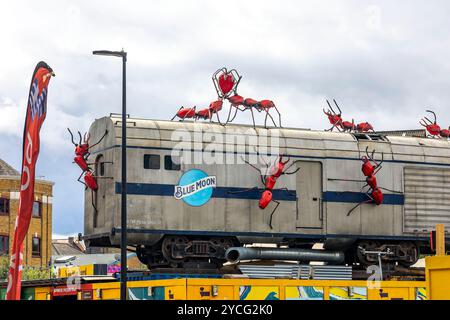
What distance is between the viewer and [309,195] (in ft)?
92.1

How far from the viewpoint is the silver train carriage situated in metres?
26.3

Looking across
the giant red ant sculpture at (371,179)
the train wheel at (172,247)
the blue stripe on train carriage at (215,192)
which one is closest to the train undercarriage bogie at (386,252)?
the giant red ant sculpture at (371,179)

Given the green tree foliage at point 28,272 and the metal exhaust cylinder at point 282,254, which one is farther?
the green tree foliage at point 28,272

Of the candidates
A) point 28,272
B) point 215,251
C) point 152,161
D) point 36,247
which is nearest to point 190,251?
point 215,251

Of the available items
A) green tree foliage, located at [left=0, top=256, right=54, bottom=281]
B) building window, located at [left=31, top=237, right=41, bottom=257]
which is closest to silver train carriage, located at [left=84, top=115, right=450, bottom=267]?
green tree foliage, located at [left=0, top=256, right=54, bottom=281]

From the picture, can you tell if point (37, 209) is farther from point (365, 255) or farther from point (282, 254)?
point (282, 254)

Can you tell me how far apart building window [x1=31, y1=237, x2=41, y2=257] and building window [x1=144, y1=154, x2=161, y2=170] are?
54.0m

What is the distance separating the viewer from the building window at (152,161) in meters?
26.4

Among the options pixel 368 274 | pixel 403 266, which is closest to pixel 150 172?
pixel 368 274

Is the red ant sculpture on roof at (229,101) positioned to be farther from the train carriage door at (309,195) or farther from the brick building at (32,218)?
the brick building at (32,218)

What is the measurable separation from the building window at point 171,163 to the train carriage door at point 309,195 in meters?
3.86

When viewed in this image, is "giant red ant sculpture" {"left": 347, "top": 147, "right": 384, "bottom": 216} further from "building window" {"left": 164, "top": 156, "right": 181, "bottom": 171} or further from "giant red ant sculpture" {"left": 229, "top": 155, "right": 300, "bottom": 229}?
"building window" {"left": 164, "top": 156, "right": 181, "bottom": 171}

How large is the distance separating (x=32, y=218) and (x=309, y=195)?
175 feet
